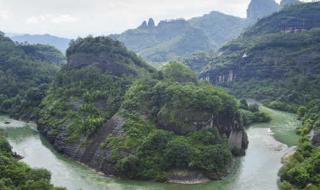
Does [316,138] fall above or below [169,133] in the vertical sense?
below

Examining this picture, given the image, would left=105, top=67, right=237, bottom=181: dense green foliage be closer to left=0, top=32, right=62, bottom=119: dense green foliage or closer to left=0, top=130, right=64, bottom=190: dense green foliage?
left=0, top=130, right=64, bottom=190: dense green foliage

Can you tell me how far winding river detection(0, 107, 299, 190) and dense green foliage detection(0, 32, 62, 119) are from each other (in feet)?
15.7

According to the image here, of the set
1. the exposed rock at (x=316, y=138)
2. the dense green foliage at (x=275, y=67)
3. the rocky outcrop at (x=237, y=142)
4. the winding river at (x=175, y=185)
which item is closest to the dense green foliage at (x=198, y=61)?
the dense green foliage at (x=275, y=67)

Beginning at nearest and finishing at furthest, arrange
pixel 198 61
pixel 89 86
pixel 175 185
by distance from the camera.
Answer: pixel 175 185, pixel 89 86, pixel 198 61

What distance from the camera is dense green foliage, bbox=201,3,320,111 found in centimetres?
10719

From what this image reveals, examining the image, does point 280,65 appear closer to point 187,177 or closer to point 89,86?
point 89,86

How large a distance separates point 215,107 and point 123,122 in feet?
42.0

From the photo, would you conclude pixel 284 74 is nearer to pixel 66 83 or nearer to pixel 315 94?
pixel 315 94

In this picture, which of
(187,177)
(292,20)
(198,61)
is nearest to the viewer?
(187,177)

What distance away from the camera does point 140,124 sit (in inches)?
2562

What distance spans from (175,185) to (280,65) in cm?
7476

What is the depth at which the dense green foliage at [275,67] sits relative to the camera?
352 ft

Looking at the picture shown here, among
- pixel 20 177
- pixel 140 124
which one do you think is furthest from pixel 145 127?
pixel 20 177

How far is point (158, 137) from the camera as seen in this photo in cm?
6009
